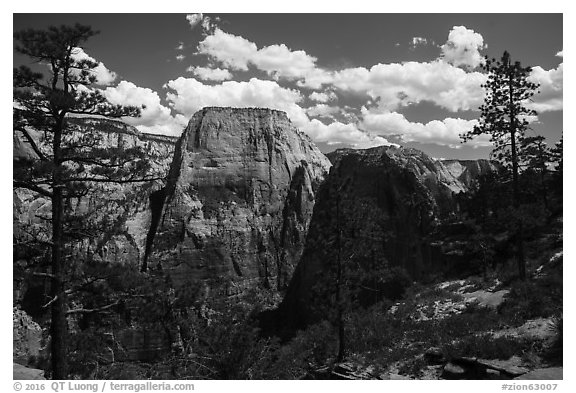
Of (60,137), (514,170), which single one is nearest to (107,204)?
(60,137)

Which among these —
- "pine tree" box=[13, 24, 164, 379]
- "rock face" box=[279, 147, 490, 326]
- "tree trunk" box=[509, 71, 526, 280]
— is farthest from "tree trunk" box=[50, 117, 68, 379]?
"rock face" box=[279, 147, 490, 326]

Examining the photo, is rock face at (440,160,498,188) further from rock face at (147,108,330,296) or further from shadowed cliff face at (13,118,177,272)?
shadowed cliff face at (13,118,177,272)

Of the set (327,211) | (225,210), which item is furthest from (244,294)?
(327,211)

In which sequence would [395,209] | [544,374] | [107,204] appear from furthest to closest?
1. [395,209]
2. [107,204]
3. [544,374]

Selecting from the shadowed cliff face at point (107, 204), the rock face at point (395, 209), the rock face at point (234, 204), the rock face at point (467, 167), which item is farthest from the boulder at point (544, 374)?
the rock face at point (467, 167)

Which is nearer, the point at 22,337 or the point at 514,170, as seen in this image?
the point at 514,170

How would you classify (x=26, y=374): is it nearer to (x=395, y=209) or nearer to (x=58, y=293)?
(x=58, y=293)

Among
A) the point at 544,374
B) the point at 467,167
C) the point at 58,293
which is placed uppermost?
the point at 467,167
